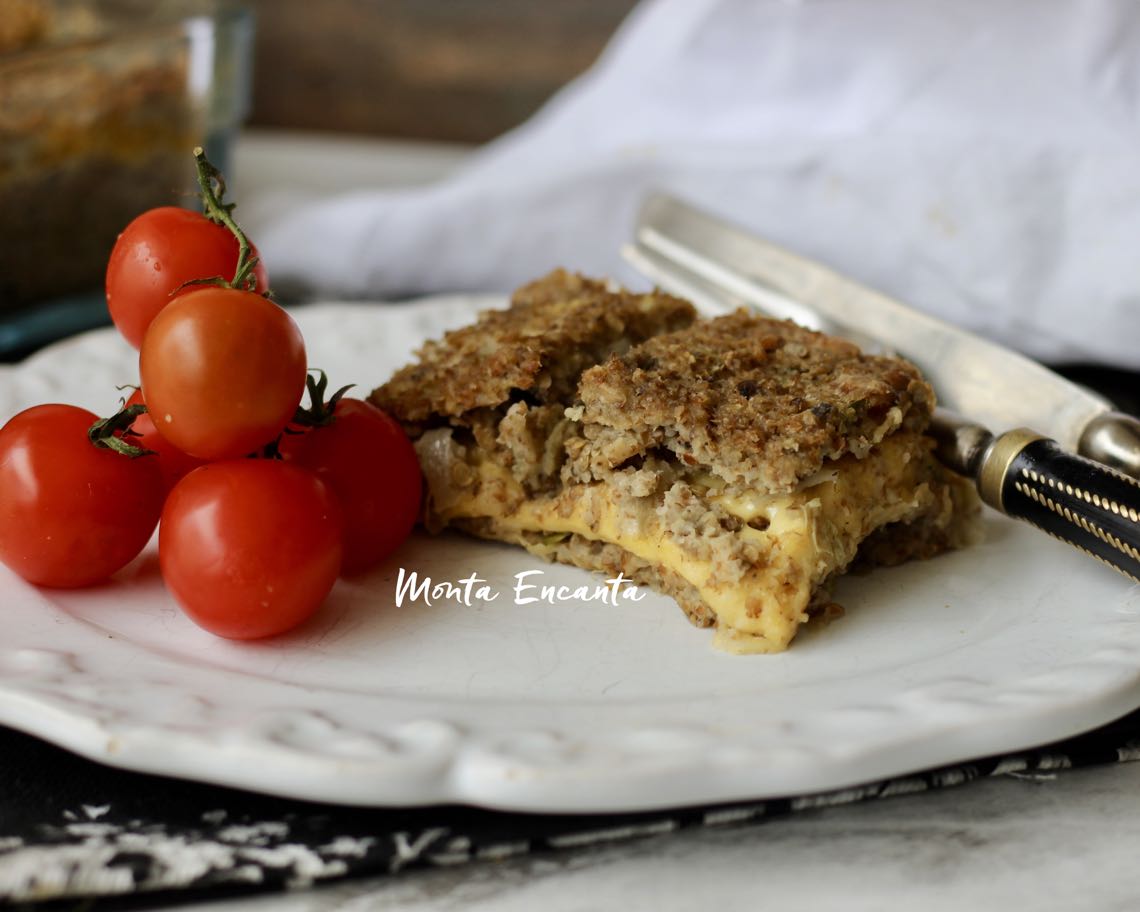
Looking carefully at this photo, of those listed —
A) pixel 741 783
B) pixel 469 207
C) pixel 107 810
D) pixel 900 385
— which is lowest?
pixel 469 207

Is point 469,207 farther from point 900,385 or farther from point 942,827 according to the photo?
point 942,827

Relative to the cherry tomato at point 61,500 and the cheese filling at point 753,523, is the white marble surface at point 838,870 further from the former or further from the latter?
the cherry tomato at point 61,500

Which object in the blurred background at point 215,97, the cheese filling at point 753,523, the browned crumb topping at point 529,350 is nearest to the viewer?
the cheese filling at point 753,523

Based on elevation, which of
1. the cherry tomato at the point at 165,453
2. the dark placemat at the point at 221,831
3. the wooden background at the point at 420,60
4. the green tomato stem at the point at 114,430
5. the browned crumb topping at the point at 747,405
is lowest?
the wooden background at the point at 420,60

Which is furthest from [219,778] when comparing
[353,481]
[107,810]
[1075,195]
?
[1075,195]

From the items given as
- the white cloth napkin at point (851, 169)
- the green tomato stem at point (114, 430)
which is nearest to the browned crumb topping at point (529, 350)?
the green tomato stem at point (114, 430)

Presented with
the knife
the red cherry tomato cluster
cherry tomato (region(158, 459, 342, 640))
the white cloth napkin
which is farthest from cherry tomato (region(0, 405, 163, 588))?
the white cloth napkin
